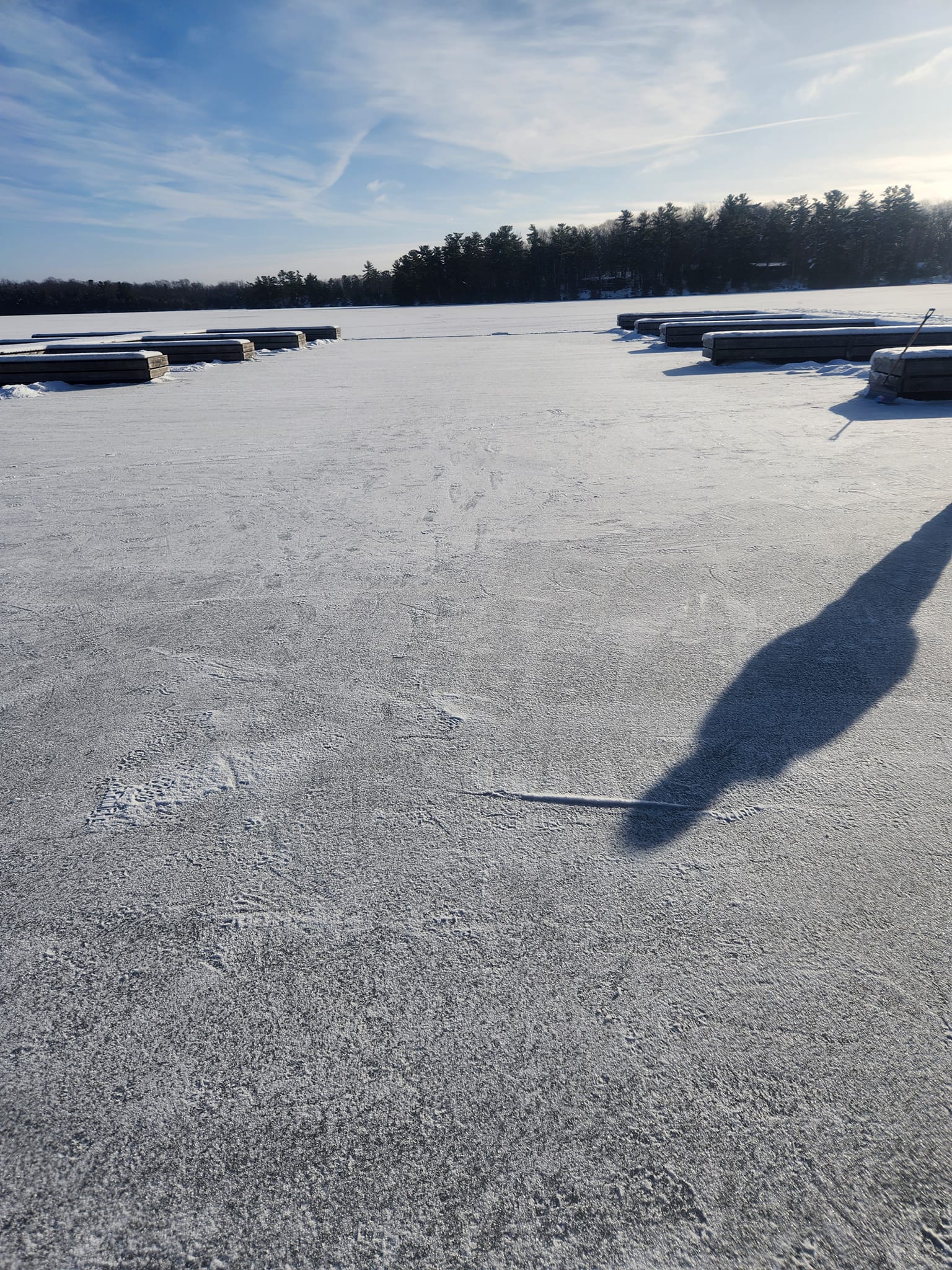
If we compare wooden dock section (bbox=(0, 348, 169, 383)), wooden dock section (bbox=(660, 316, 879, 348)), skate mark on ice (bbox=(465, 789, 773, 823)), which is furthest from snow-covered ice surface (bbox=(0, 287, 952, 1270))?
wooden dock section (bbox=(660, 316, 879, 348))

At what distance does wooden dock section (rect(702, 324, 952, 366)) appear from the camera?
46.8 feet

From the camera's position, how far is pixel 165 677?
3.45 metres

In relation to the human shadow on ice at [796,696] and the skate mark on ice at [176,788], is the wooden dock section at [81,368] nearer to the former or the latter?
the skate mark on ice at [176,788]

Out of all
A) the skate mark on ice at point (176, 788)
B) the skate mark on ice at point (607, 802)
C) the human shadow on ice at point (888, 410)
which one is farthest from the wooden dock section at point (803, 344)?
the skate mark on ice at point (176, 788)

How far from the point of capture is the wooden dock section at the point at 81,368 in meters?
14.7

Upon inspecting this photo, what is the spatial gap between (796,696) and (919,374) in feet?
28.3

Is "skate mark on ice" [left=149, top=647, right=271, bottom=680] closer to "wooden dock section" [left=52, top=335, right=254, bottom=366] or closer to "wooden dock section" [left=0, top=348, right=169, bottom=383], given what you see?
"wooden dock section" [left=0, top=348, right=169, bottom=383]

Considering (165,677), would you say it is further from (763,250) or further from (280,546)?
(763,250)

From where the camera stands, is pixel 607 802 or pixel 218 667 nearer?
pixel 607 802

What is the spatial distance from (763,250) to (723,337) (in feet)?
268

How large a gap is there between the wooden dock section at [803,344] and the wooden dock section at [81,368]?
1177 cm

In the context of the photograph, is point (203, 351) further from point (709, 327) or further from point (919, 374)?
point (919, 374)

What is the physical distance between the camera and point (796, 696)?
10.2ft

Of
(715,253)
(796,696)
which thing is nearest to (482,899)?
(796,696)
